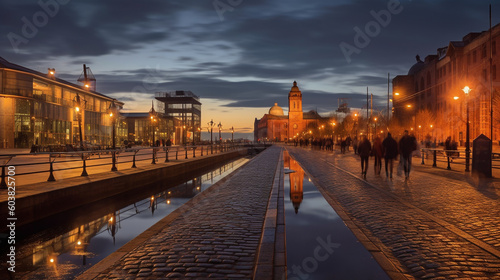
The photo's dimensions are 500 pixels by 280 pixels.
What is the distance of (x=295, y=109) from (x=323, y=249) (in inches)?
7115

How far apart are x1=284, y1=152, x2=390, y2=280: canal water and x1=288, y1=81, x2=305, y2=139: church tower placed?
175030 millimetres

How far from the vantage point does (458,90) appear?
51.9 meters

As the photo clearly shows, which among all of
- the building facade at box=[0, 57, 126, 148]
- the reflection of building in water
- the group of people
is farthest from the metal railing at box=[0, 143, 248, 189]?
the building facade at box=[0, 57, 126, 148]

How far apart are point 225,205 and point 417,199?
15.9 feet

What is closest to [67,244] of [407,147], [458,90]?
[407,147]

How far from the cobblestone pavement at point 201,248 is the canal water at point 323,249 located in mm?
558

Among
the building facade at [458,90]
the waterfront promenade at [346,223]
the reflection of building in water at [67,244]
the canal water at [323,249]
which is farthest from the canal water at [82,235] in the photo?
the building facade at [458,90]

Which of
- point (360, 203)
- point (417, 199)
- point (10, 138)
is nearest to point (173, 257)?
point (360, 203)

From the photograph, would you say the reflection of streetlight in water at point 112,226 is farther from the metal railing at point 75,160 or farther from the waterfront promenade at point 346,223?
the metal railing at point 75,160

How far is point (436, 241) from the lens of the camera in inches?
249

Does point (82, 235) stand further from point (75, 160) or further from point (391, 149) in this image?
point (391, 149)

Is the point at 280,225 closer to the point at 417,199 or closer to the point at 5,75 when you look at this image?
the point at 417,199

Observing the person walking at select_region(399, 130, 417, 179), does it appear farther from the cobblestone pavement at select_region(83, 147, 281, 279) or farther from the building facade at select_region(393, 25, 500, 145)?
the building facade at select_region(393, 25, 500, 145)

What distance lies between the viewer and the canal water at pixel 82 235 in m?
6.50
